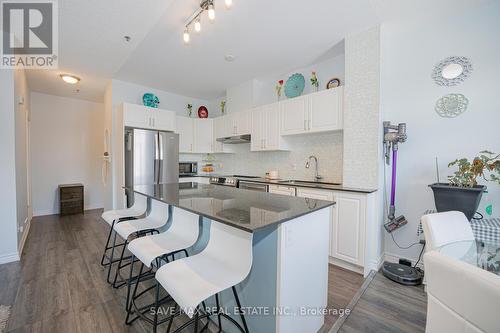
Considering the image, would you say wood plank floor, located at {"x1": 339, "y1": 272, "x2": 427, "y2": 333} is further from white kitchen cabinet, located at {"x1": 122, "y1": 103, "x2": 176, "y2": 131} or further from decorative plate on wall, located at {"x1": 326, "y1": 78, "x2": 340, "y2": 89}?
white kitchen cabinet, located at {"x1": 122, "y1": 103, "x2": 176, "y2": 131}

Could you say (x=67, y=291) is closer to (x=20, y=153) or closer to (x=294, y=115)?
(x=20, y=153)

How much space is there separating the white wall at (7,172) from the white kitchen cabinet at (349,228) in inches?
151

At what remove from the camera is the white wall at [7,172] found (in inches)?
98.0

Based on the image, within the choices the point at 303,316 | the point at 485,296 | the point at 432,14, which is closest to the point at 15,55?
the point at 303,316

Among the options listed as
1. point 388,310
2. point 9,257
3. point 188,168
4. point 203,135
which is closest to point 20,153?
point 9,257

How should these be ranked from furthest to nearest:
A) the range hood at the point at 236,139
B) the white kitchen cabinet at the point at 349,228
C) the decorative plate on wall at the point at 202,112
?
the decorative plate on wall at the point at 202,112 < the range hood at the point at 236,139 < the white kitchen cabinet at the point at 349,228

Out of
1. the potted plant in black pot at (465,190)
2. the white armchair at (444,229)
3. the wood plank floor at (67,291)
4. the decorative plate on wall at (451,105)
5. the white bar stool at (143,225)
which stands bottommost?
the wood plank floor at (67,291)

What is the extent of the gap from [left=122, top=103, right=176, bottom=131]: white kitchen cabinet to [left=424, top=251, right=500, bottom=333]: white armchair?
167 inches

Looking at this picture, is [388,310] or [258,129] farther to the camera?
[258,129]

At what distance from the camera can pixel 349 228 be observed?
7.89 ft

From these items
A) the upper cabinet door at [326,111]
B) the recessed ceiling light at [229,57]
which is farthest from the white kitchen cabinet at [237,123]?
the upper cabinet door at [326,111]

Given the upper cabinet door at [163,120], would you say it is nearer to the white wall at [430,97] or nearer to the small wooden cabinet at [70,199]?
the small wooden cabinet at [70,199]

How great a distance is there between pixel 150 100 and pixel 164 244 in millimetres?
3558

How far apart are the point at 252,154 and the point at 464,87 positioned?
3167mm
